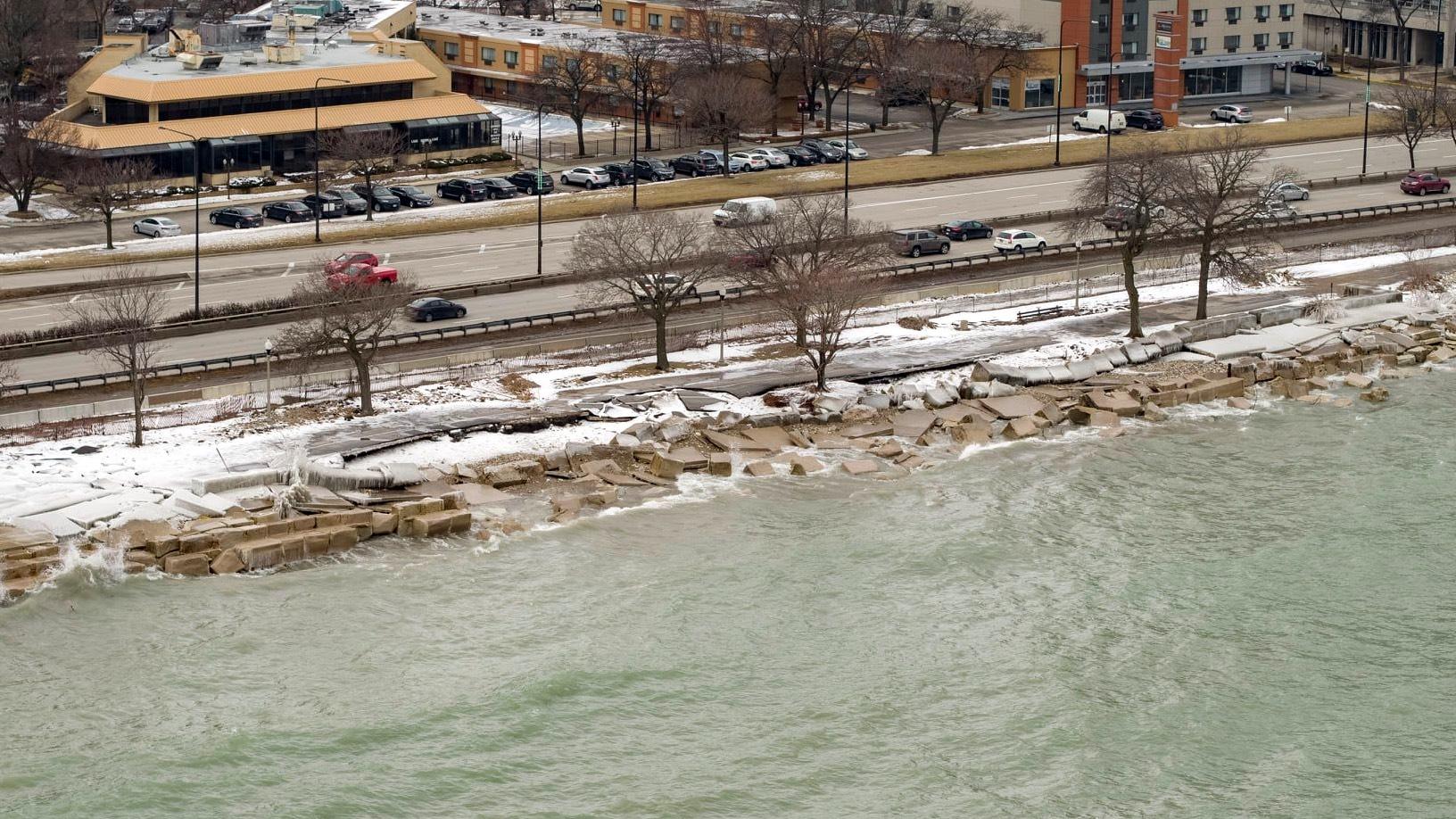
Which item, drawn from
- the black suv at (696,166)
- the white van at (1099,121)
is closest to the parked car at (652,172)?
the black suv at (696,166)

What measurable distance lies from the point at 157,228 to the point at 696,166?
21631 millimetres

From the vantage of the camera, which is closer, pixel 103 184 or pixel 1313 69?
pixel 103 184

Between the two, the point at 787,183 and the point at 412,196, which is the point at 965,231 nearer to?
the point at 787,183

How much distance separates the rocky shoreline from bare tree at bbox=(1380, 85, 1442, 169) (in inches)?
1029

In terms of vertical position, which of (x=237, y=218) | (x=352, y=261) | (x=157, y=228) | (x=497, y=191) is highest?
(x=497, y=191)

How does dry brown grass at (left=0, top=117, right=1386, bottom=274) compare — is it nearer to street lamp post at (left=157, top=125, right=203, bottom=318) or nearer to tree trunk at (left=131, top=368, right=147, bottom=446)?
street lamp post at (left=157, top=125, right=203, bottom=318)

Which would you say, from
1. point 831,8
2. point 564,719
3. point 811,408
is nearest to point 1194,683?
point 564,719

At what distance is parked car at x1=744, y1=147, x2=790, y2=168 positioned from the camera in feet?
253

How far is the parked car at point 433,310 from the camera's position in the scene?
52.6 m

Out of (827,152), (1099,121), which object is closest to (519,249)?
(827,152)

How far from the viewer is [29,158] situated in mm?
72562

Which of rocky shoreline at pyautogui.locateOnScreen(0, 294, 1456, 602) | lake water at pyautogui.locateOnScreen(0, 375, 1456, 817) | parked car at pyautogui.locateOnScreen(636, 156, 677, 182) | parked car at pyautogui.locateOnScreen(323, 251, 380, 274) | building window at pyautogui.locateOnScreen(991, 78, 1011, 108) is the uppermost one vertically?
building window at pyautogui.locateOnScreen(991, 78, 1011, 108)

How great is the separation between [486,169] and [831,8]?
2550 centimetres

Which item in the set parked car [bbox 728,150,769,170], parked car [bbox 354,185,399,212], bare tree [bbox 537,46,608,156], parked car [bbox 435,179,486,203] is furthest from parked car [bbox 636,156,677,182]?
parked car [bbox 354,185,399,212]
